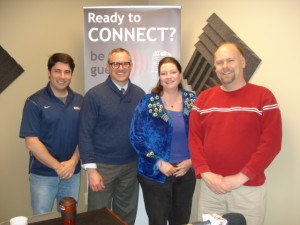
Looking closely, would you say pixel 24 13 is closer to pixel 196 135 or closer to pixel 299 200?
pixel 196 135

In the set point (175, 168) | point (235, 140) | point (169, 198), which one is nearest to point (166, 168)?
point (175, 168)

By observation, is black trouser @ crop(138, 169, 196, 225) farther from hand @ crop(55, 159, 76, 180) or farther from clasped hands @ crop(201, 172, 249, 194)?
hand @ crop(55, 159, 76, 180)

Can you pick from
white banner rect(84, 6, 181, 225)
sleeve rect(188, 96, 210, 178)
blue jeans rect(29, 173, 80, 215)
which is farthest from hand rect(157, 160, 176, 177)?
white banner rect(84, 6, 181, 225)

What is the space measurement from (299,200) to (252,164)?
0.76m

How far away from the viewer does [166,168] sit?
2068mm

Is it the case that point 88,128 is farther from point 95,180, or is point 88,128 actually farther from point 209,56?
point 209,56

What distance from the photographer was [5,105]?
290 cm

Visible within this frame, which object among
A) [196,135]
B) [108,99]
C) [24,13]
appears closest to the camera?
[196,135]

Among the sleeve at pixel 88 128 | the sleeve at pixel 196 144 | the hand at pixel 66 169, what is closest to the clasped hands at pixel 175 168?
the sleeve at pixel 196 144

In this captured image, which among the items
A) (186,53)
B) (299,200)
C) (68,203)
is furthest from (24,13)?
(299,200)

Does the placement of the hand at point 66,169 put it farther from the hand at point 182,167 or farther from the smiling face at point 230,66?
the smiling face at point 230,66

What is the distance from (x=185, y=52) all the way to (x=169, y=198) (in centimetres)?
163

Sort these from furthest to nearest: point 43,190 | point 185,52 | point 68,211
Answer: point 185,52
point 43,190
point 68,211

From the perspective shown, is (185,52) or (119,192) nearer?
(119,192)
